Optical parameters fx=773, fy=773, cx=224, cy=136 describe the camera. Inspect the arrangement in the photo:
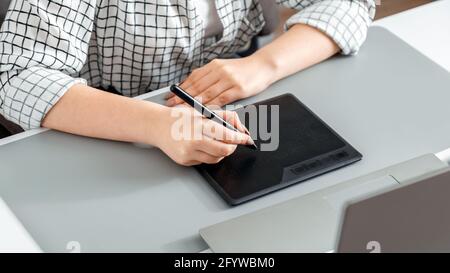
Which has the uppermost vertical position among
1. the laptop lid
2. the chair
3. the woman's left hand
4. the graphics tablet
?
the laptop lid

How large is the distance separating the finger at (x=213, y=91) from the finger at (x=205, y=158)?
157mm

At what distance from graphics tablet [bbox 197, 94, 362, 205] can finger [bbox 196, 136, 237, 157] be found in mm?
24

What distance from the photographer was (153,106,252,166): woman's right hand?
1.03 meters

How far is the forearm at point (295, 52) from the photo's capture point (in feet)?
4.01

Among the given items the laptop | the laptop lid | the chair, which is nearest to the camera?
the laptop lid

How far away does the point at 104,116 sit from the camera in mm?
1107

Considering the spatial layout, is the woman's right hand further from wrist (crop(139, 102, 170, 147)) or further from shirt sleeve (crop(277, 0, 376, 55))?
shirt sleeve (crop(277, 0, 376, 55))

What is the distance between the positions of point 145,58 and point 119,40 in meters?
0.06

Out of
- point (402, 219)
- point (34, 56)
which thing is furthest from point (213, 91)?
point (402, 219)

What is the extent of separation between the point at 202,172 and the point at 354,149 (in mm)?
212

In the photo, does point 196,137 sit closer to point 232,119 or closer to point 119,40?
point 232,119

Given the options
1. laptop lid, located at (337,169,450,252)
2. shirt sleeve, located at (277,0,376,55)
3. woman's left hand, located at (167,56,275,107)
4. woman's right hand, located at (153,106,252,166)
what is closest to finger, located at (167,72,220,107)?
woman's left hand, located at (167,56,275,107)
